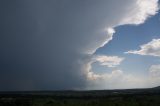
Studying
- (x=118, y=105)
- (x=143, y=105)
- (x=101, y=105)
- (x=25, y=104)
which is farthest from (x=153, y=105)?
(x=25, y=104)

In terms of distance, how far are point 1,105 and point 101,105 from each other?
69.9 ft

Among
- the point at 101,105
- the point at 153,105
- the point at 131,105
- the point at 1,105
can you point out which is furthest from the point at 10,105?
the point at 153,105

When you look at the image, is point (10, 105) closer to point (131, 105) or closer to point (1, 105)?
point (1, 105)

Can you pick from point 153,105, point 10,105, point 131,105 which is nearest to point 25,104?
point 10,105

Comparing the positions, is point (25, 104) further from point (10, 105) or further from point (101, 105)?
point (101, 105)

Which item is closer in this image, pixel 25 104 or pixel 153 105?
pixel 153 105

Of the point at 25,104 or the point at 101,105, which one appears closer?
the point at 101,105

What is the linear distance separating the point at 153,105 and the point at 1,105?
3059 cm

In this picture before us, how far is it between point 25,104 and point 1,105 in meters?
4.94

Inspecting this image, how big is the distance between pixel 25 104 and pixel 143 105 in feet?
81.3

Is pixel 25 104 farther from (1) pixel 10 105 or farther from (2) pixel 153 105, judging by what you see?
(2) pixel 153 105

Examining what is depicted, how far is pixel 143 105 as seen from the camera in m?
51.0

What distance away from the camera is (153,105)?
51.0m

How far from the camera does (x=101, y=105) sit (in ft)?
169
